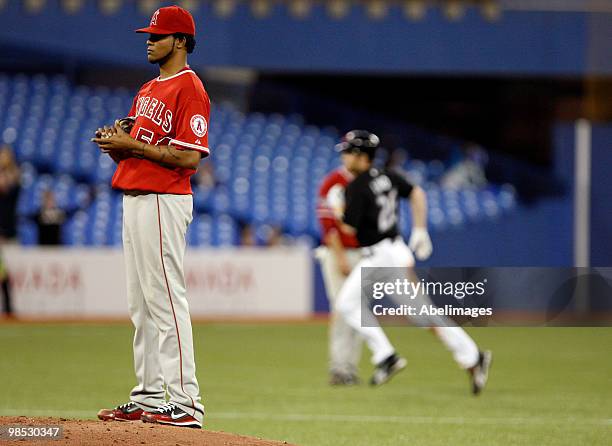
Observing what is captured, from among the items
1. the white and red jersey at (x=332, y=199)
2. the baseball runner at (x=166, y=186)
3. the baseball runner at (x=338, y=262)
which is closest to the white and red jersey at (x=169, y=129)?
the baseball runner at (x=166, y=186)

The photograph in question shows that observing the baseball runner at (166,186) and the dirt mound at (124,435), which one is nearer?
the dirt mound at (124,435)

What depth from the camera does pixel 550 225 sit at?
23438 millimetres

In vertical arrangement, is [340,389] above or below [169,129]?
below

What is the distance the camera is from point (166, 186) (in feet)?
20.1

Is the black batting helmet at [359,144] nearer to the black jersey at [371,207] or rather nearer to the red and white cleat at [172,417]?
the black jersey at [371,207]

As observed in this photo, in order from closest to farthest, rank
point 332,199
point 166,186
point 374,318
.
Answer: point 166,186 → point 374,318 → point 332,199

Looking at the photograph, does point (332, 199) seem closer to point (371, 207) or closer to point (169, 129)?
point (371, 207)

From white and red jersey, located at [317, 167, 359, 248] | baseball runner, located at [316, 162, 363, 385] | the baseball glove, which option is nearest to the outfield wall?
baseball runner, located at [316, 162, 363, 385]

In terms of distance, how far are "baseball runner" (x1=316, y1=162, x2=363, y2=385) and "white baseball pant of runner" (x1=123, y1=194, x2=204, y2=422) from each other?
4.57 metres

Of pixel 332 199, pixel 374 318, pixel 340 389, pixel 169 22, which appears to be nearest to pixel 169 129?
pixel 169 22

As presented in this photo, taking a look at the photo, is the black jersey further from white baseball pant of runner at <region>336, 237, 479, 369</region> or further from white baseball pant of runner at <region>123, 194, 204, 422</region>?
white baseball pant of runner at <region>123, 194, 204, 422</region>

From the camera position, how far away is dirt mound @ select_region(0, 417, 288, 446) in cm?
531

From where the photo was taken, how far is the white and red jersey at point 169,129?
6.14 metres

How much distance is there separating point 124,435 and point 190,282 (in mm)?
13685
